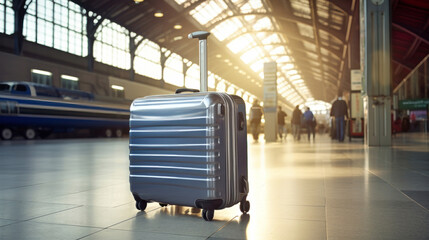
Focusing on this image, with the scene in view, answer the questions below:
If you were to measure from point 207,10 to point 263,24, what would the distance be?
20.1 ft

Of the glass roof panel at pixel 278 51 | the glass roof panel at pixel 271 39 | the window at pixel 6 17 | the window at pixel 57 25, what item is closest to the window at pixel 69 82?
the window at pixel 57 25

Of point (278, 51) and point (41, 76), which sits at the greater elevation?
point (278, 51)

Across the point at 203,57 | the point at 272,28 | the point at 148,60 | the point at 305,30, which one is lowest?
the point at 203,57

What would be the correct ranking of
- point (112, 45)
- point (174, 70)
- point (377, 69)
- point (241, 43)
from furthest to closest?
point (241, 43) < point (174, 70) < point (112, 45) < point (377, 69)

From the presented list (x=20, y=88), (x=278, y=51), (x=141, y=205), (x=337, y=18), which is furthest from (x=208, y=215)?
(x=278, y=51)

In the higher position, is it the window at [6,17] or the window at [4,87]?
the window at [6,17]

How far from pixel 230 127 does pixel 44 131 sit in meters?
21.2

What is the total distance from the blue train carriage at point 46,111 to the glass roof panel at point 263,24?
45.8ft

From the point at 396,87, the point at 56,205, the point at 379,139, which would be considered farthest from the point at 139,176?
the point at 396,87

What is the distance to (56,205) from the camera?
2697 millimetres

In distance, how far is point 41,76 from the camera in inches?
899

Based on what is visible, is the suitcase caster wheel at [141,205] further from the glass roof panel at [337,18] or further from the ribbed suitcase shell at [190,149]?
the glass roof panel at [337,18]

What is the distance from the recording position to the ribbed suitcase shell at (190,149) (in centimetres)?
230

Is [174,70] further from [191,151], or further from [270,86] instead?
[191,151]
